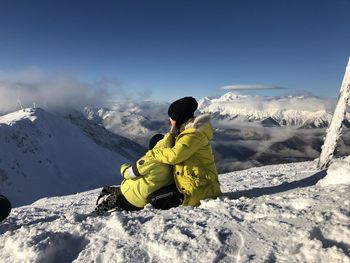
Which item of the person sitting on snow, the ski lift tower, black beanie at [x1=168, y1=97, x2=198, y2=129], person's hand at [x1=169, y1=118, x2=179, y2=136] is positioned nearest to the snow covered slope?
the ski lift tower

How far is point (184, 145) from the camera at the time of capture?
6.32 meters

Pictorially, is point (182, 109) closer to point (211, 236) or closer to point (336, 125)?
point (211, 236)

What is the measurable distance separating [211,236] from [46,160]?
107718 millimetres


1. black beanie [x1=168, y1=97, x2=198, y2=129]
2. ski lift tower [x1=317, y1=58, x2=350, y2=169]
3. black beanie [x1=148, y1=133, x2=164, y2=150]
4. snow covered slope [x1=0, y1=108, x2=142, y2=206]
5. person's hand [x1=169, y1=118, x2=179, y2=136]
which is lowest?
snow covered slope [x1=0, y1=108, x2=142, y2=206]

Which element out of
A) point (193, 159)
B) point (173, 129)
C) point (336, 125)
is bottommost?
point (336, 125)

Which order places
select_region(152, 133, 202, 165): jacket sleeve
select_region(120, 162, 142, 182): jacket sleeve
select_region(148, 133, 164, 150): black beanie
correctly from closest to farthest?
select_region(152, 133, 202, 165): jacket sleeve, select_region(120, 162, 142, 182): jacket sleeve, select_region(148, 133, 164, 150): black beanie

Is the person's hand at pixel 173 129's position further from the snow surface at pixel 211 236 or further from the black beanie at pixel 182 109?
the snow surface at pixel 211 236

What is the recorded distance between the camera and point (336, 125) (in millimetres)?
11344

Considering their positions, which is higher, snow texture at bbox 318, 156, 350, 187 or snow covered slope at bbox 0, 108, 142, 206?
snow texture at bbox 318, 156, 350, 187

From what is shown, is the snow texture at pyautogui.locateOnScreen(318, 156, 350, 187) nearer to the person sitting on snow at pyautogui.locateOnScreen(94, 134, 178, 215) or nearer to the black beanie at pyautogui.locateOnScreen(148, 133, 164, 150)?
the person sitting on snow at pyautogui.locateOnScreen(94, 134, 178, 215)

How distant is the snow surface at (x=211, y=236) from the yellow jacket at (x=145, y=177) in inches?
46.5

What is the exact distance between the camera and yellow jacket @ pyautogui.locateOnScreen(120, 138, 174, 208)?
6.60 meters

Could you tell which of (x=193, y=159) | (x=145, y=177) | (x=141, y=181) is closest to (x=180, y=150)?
(x=193, y=159)

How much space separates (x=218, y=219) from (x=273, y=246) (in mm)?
1086
